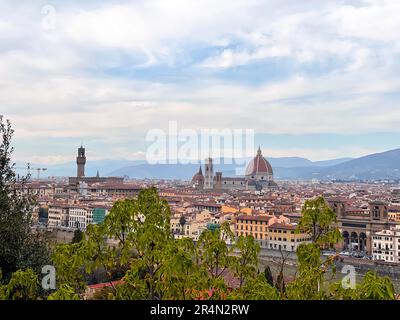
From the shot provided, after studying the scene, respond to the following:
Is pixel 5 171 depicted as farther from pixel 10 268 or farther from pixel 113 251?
pixel 113 251

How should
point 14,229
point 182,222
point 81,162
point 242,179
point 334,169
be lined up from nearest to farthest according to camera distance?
point 14,229 < point 182,222 < point 81,162 < point 242,179 < point 334,169

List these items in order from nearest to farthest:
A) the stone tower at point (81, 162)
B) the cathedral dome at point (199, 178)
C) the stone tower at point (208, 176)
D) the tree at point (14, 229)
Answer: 1. the tree at point (14, 229)
2. the stone tower at point (81, 162)
3. the stone tower at point (208, 176)
4. the cathedral dome at point (199, 178)

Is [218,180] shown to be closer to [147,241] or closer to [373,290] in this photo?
[147,241]

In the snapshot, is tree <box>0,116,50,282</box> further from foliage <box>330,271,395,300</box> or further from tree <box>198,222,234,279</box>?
foliage <box>330,271,395,300</box>

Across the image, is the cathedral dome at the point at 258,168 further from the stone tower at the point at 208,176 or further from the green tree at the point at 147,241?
the green tree at the point at 147,241

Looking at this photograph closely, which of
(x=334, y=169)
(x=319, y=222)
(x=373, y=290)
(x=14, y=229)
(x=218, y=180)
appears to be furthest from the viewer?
(x=334, y=169)

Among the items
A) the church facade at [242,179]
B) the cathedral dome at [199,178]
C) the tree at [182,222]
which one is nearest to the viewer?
the tree at [182,222]

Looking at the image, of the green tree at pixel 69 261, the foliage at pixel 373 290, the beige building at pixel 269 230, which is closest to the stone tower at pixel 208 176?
the beige building at pixel 269 230

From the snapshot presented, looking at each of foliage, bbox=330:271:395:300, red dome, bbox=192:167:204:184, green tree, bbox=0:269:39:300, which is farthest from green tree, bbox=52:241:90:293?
red dome, bbox=192:167:204:184

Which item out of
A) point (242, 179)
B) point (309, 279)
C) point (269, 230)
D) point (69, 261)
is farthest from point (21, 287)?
point (242, 179)
